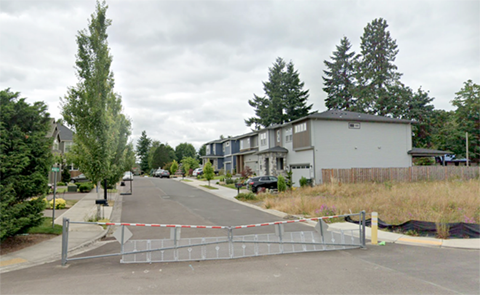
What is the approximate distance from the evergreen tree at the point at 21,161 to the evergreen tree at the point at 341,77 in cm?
5420

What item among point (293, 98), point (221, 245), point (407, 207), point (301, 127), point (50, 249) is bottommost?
point (50, 249)

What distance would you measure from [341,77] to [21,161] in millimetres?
57445

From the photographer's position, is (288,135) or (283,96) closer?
(288,135)

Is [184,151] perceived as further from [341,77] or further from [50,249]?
[50,249]

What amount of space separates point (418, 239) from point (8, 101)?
13410 millimetres

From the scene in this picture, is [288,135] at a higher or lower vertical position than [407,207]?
higher

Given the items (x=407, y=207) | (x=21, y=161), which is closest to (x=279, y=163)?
(x=407, y=207)

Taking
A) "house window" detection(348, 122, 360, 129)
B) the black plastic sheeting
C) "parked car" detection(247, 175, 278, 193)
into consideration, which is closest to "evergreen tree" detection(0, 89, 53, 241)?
the black plastic sheeting

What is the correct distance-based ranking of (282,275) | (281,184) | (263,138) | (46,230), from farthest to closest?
(263,138) < (281,184) < (46,230) < (282,275)

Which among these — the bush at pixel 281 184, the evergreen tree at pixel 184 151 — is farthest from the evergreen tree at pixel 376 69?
the evergreen tree at pixel 184 151

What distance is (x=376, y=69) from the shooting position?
54.3m

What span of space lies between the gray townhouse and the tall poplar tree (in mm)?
19518

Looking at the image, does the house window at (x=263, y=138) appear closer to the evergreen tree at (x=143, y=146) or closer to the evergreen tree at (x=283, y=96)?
the evergreen tree at (x=283, y=96)

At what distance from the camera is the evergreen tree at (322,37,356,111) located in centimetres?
5881
